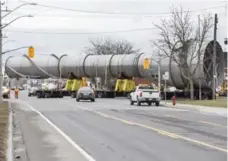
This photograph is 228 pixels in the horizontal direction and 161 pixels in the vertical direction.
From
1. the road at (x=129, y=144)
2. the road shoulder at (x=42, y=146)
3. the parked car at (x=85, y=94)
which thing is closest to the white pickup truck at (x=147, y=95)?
the parked car at (x=85, y=94)

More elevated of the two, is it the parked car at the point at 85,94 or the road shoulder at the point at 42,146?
the parked car at the point at 85,94

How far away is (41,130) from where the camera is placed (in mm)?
20188

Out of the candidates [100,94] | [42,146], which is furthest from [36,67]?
[42,146]

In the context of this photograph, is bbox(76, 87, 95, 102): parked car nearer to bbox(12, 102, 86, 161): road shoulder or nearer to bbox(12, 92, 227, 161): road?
bbox(12, 92, 227, 161): road

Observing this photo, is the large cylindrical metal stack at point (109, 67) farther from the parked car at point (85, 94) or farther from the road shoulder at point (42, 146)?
the road shoulder at point (42, 146)

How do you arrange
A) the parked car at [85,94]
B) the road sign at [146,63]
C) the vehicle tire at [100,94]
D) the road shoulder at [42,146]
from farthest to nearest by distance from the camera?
the vehicle tire at [100,94]
the road sign at [146,63]
the parked car at [85,94]
the road shoulder at [42,146]

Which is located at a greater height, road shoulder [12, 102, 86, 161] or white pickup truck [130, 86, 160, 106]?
white pickup truck [130, 86, 160, 106]

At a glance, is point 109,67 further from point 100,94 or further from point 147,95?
point 147,95

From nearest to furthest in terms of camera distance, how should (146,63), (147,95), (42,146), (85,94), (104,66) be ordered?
(42,146) → (147,95) → (85,94) → (146,63) → (104,66)

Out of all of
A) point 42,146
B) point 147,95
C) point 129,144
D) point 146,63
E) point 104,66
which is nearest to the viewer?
point 42,146

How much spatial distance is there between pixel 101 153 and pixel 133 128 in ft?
25.2

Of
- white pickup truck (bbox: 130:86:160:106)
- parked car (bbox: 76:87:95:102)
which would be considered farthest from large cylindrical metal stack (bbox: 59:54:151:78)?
white pickup truck (bbox: 130:86:160:106)

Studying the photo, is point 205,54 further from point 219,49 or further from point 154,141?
point 154,141

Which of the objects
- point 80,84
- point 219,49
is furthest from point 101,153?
point 80,84
